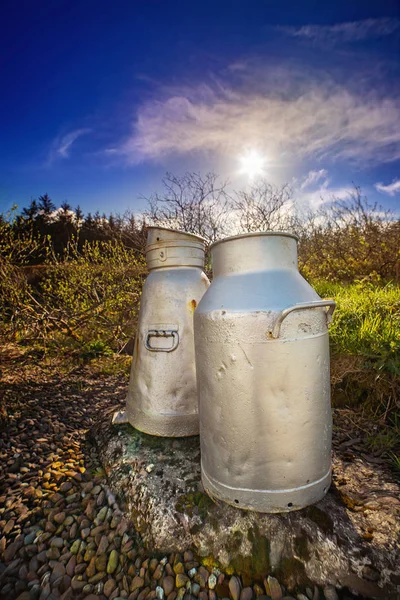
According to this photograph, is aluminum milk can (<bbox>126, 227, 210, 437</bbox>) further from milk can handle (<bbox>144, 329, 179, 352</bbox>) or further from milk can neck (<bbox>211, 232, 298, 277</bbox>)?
milk can neck (<bbox>211, 232, 298, 277</bbox>)

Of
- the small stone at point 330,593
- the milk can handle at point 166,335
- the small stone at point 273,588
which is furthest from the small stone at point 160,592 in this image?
the milk can handle at point 166,335

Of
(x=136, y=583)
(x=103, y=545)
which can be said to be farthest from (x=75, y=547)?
(x=136, y=583)

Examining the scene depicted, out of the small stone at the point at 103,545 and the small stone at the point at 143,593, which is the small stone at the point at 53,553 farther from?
the small stone at the point at 143,593

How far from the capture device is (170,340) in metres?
2.22

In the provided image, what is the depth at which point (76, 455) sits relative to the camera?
A: 2.63m

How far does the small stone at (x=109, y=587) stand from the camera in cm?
160

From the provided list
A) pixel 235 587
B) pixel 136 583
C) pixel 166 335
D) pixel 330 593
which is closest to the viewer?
pixel 330 593

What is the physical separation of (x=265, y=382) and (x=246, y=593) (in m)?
0.95

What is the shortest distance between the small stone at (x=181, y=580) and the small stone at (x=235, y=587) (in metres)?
0.21

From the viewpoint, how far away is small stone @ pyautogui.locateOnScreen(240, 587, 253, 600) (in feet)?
4.83

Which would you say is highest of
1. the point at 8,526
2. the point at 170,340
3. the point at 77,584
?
the point at 170,340

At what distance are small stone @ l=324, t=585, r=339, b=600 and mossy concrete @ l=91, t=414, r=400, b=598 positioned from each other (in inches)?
0.7

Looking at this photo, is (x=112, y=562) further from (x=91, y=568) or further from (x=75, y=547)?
(x=75, y=547)

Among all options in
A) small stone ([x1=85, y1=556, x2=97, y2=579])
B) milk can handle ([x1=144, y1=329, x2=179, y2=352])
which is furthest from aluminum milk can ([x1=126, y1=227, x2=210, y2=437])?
small stone ([x1=85, y1=556, x2=97, y2=579])
